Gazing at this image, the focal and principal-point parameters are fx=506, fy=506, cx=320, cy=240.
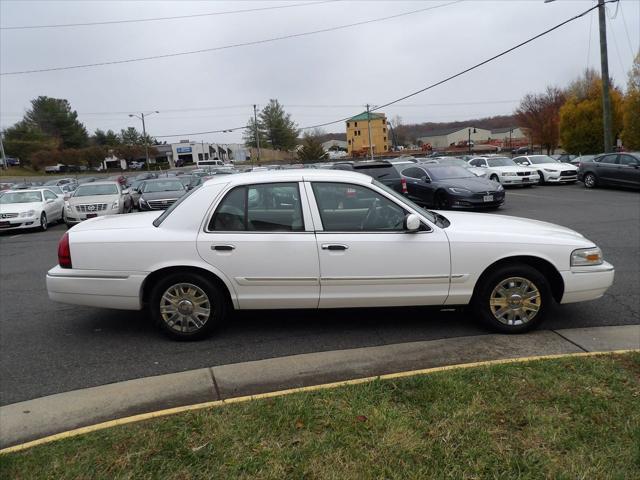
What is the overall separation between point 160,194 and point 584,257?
571 inches

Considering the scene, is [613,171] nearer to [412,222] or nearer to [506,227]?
[506,227]

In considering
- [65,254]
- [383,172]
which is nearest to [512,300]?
[65,254]

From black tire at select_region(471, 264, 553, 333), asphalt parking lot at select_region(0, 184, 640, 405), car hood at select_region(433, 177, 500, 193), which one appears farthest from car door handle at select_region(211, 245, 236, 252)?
car hood at select_region(433, 177, 500, 193)

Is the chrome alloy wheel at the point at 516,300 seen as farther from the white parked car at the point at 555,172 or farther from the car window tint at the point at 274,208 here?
the white parked car at the point at 555,172

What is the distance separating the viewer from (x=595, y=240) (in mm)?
9367

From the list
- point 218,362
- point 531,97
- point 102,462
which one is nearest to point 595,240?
point 218,362

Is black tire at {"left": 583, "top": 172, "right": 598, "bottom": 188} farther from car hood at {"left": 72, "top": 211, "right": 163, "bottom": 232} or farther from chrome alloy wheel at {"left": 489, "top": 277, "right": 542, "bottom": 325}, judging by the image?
car hood at {"left": 72, "top": 211, "right": 163, "bottom": 232}

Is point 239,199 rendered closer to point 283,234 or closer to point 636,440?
point 283,234

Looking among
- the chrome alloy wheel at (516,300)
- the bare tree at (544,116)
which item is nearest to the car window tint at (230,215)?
the chrome alloy wheel at (516,300)

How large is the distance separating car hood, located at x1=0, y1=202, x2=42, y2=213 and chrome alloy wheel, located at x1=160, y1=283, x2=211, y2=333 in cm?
1311

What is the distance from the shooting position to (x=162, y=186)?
18.0m

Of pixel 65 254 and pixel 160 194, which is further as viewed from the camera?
pixel 160 194

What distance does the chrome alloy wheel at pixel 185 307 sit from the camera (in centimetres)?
464

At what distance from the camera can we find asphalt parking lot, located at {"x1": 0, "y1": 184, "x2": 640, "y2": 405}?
427cm
